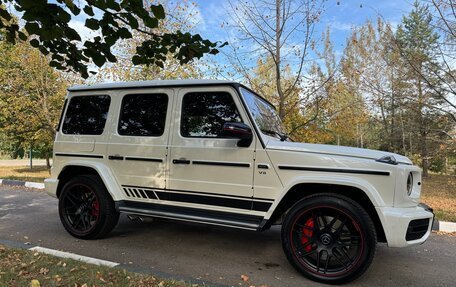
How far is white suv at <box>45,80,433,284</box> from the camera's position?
358 cm

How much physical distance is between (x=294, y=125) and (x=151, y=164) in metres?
7.15

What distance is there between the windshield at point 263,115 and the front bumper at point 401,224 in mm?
1591

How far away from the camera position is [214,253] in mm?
4535

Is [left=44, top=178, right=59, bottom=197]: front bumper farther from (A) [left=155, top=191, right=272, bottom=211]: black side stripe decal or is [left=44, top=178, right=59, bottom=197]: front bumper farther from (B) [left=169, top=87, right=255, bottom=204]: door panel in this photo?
(B) [left=169, top=87, right=255, bottom=204]: door panel

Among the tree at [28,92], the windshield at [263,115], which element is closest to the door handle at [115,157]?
the windshield at [263,115]

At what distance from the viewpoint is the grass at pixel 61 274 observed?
3.22m

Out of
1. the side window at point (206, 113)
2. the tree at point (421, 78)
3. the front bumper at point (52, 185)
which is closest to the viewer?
the side window at point (206, 113)

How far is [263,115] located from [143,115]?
63.2 inches

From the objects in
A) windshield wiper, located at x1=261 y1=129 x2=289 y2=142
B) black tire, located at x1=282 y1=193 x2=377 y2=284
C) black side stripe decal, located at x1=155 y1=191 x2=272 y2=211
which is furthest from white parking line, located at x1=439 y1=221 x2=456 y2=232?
black side stripe decal, located at x1=155 y1=191 x2=272 y2=211

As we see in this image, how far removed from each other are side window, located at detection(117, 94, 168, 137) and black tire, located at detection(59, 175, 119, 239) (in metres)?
0.88

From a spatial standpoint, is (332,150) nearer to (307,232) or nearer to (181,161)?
(307,232)

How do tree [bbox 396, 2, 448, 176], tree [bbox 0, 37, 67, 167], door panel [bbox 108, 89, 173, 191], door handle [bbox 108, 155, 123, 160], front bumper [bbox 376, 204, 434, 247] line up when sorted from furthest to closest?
tree [bbox 0, 37, 67, 167], tree [bbox 396, 2, 448, 176], door handle [bbox 108, 155, 123, 160], door panel [bbox 108, 89, 173, 191], front bumper [bbox 376, 204, 434, 247]

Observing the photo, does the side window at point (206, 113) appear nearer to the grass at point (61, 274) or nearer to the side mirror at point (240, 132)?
the side mirror at point (240, 132)

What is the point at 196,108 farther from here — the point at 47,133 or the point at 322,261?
the point at 47,133
